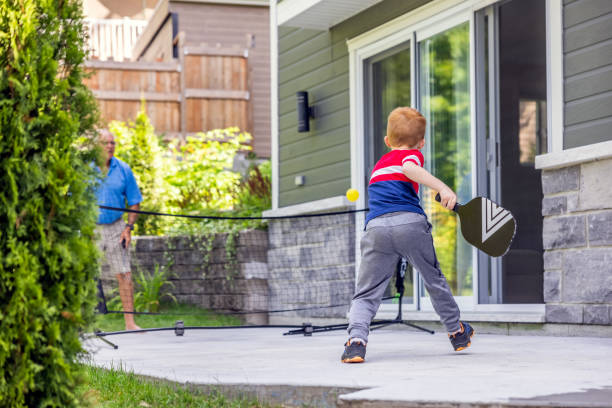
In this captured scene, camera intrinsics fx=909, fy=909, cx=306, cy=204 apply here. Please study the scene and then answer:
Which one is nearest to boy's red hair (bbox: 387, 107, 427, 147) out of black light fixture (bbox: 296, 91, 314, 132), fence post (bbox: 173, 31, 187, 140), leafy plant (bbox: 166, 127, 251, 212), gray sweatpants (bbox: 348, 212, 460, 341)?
gray sweatpants (bbox: 348, 212, 460, 341)

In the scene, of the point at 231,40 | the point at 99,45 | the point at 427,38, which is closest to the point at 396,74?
the point at 427,38

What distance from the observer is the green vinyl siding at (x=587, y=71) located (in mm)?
5820

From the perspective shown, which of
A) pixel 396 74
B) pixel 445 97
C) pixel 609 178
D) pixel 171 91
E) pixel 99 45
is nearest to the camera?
pixel 609 178

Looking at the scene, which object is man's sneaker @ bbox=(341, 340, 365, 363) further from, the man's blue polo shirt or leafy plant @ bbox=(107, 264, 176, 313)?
leafy plant @ bbox=(107, 264, 176, 313)

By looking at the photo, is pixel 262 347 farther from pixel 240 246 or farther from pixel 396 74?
pixel 240 246

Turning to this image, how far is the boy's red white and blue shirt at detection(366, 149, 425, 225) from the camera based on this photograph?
4781mm

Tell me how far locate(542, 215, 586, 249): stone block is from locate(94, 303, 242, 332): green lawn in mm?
4107

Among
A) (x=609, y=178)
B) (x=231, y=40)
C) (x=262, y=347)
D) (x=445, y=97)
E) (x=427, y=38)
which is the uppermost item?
(x=231, y=40)

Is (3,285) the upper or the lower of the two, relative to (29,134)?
lower

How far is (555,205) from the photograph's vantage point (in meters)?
6.16

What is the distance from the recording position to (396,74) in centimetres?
834

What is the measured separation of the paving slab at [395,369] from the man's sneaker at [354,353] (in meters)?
0.05

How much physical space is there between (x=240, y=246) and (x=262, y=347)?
409cm

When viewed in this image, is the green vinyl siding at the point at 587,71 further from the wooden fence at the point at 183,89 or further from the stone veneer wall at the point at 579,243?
the wooden fence at the point at 183,89
